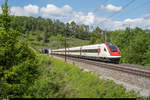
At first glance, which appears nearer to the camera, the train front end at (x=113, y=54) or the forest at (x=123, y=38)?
the forest at (x=123, y=38)

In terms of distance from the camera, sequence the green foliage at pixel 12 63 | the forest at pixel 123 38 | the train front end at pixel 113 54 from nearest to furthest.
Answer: the green foliage at pixel 12 63, the forest at pixel 123 38, the train front end at pixel 113 54

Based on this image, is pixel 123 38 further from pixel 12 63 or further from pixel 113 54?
pixel 12 63

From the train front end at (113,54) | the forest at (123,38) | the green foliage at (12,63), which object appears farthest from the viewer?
the train front end at (113,54)

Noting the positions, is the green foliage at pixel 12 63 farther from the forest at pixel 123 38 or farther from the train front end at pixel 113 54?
the train front end at pixel 113 54

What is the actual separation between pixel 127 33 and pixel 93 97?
5749 centimetres

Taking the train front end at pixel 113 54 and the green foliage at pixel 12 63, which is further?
the train front end at pixel 113 54

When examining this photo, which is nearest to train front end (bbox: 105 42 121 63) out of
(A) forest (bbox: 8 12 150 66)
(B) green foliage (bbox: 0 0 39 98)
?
(A) forest (bbox: 8 12 150 66)

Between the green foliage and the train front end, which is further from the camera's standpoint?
the train front end

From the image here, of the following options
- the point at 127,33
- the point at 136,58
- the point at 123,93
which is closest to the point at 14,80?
the point at 123,93

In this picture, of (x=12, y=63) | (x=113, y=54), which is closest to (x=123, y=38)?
(x=113, y=54)

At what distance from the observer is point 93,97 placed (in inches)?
303

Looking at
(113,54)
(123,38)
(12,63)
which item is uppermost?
(123,38)

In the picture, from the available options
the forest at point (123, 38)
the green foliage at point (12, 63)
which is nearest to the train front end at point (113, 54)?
the forest at point (123, 38)

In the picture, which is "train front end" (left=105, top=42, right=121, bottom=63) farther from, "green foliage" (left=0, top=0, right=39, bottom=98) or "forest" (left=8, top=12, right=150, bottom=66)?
"green foliage" (left=0, top=0, right=39, bottom=98)
